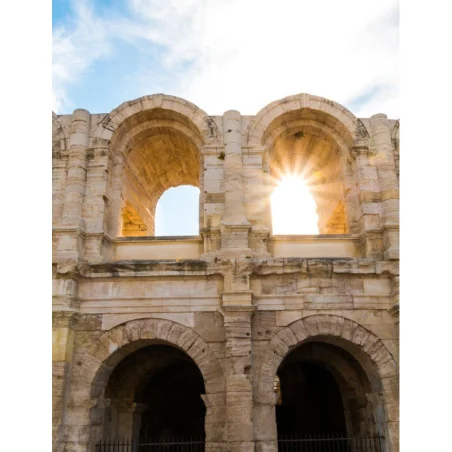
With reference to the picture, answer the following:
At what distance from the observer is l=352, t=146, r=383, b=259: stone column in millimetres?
8539

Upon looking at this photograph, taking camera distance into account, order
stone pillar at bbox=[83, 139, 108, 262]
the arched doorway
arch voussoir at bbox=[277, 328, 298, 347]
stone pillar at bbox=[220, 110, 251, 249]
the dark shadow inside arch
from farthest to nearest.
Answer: the dark shadow inside arch, the arched doorway, stone pillar at bbox=[83, 139, 108, 262], stone pillar at bbox=[220, 110, 251, 249], arch voussoir at bbox=[277, 328, 298, 347]

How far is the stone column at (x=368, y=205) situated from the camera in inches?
336

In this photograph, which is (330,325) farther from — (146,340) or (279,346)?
(146,340)

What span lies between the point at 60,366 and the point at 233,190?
4257 millimetres

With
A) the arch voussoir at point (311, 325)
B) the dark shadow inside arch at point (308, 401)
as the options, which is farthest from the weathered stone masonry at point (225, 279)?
the dark shadow inside arch at point (308, 401)

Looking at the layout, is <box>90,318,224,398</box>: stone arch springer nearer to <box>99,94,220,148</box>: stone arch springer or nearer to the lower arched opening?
the lower arched opening

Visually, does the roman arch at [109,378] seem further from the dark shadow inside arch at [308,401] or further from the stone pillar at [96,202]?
the dark shadow inside arch at [308,401]

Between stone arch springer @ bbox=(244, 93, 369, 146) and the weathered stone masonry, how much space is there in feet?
0.10

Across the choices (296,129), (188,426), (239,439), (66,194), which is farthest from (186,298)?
(188,426)

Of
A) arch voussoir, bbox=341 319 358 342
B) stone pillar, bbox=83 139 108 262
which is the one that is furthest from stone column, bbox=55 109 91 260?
arch voussoir, bbox=341 319 358 342

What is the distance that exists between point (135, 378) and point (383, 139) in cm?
701

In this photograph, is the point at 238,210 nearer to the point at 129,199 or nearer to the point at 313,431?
the point at 129,199

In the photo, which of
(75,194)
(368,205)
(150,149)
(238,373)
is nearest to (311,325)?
(238,373)

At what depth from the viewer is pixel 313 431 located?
1198 cm
